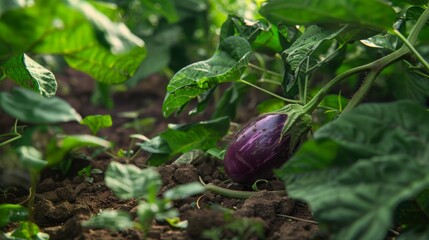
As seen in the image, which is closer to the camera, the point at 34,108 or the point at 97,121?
the point at 34,108

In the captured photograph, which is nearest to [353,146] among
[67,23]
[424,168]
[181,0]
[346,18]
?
[424,168]

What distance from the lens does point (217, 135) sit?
63.7 inches

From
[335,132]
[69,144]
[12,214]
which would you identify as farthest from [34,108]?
[335,132]

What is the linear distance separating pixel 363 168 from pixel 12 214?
2.52ft

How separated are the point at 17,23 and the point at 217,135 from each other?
2.44 feet

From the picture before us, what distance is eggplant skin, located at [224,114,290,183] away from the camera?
1415 mm

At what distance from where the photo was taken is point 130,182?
108 centimetres

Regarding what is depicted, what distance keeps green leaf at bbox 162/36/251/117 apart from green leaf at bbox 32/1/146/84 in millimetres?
222

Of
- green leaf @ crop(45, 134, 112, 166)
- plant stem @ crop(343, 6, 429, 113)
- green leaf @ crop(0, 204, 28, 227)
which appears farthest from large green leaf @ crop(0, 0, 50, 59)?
plant stem @ crop(343, 6, 429, 113)

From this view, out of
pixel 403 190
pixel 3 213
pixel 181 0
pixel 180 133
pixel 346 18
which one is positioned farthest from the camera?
pixel 181 0

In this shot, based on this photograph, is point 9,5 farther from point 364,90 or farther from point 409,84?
point 409,84

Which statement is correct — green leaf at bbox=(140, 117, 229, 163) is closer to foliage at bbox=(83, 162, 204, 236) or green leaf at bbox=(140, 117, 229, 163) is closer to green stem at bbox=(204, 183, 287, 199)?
green stem at bbox=(204, 183, 287, 199)

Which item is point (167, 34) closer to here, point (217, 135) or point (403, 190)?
point (217, 135)

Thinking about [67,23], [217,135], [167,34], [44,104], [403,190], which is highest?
[67,23]
